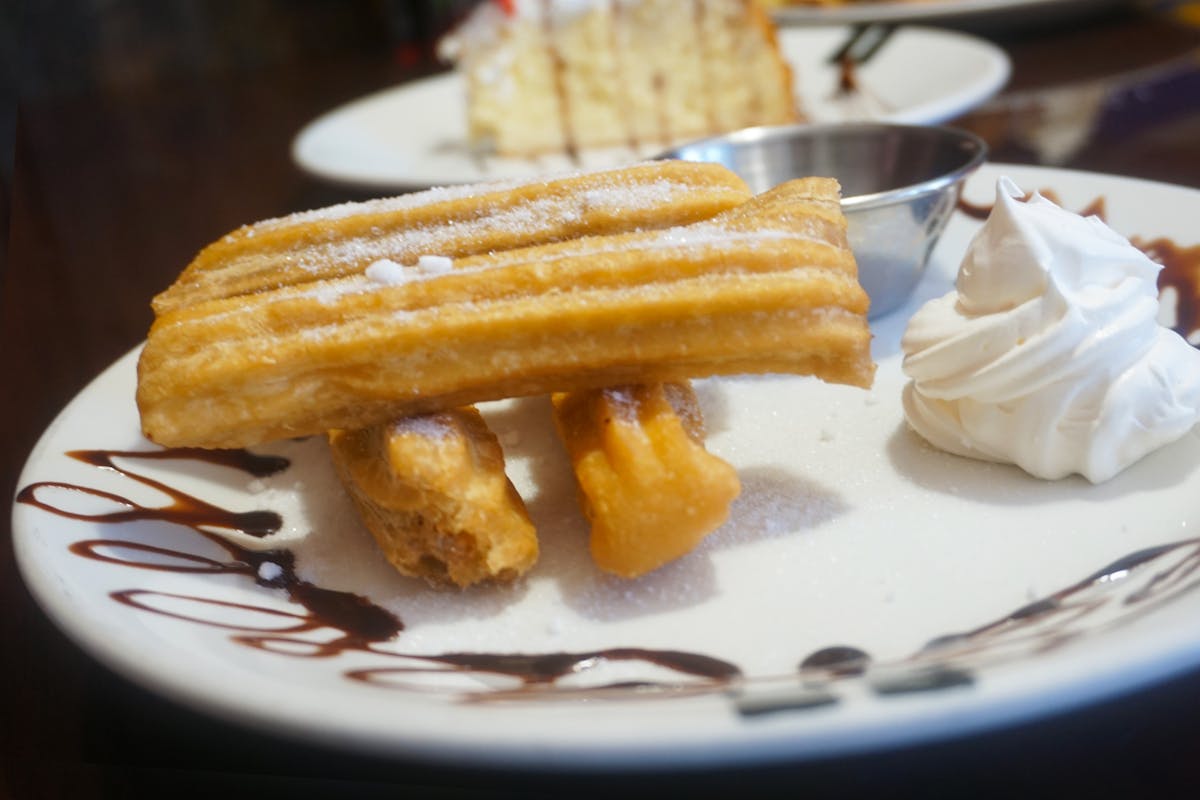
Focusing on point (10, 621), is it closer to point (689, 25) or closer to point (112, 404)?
point (112, 404)

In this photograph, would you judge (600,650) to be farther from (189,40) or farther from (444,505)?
(189,40)

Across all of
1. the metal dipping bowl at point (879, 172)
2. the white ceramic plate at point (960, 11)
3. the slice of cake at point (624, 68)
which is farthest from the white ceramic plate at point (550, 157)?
the metal dipping bowl at point (879, 172)

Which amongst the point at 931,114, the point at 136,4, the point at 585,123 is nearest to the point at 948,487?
the point at 931,114

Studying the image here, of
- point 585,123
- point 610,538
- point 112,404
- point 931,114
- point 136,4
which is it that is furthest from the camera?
point 136,4

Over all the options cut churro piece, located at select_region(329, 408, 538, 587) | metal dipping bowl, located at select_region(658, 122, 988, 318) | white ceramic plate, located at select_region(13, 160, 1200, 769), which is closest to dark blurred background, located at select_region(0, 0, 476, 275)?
metal dipping bowl, located at select_region(658, 122, 988, 318)

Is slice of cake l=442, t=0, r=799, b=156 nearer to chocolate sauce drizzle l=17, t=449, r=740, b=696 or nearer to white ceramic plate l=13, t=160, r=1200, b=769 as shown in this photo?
white ceramic plate l=13, t=160, r=1200, b=769

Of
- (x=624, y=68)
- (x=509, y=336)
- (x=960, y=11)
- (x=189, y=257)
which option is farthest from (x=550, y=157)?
(x=509, y=336)
